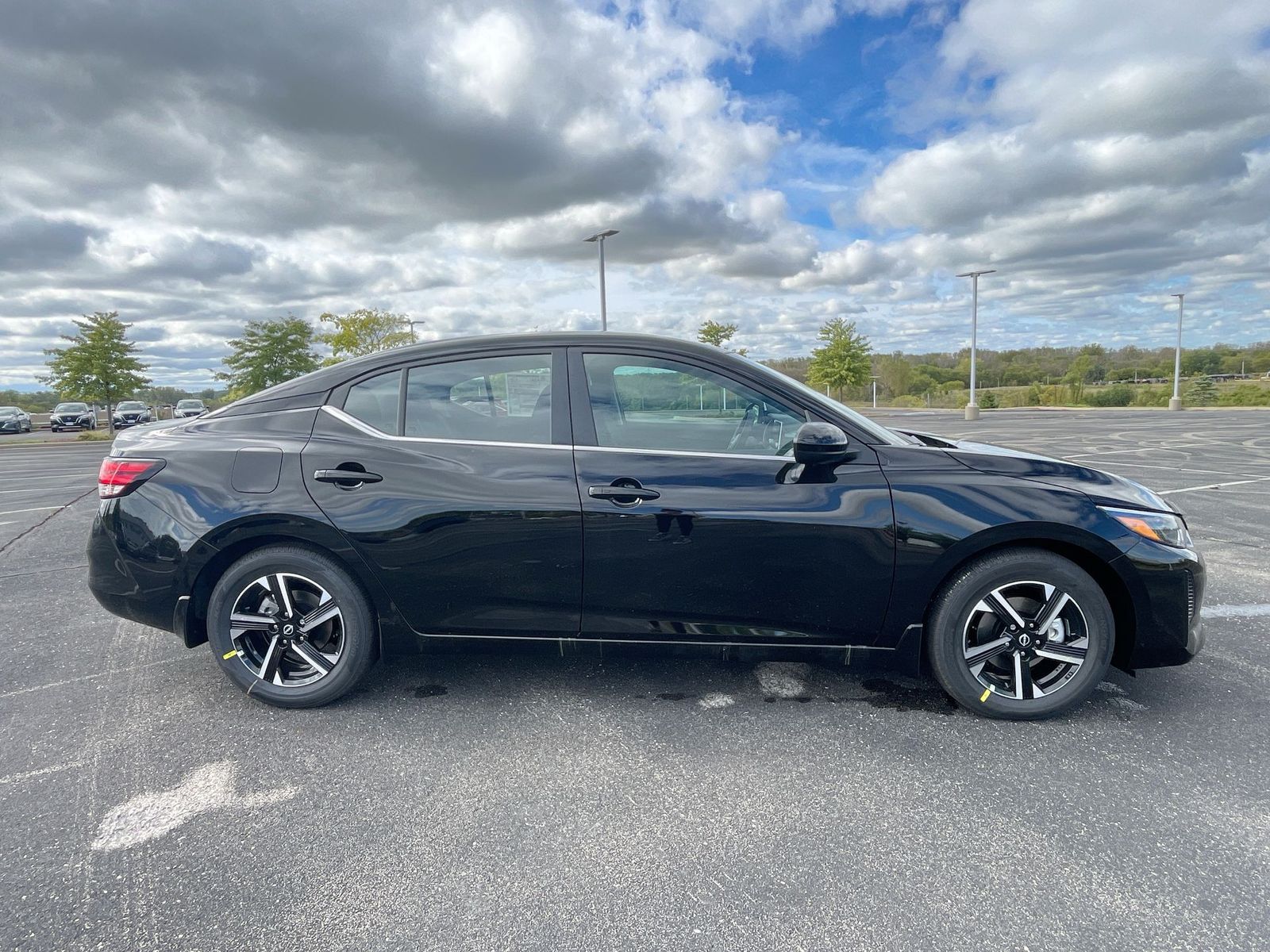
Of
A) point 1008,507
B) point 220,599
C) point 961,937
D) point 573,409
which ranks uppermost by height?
point 573,409

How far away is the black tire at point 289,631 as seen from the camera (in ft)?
10.0

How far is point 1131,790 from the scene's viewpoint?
7.98ft

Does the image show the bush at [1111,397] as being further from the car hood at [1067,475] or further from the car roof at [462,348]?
the car roof at [462,348]

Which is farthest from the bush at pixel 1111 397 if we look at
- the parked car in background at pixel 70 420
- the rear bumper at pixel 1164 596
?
the parked car in background at pixel 70 420

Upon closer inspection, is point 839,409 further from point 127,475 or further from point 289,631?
point 127,475

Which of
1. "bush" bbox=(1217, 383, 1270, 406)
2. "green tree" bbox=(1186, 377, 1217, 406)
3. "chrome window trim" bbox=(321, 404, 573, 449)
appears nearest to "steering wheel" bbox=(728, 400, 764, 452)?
"chrome window trim" bbox=(321, 404, 573, 449)

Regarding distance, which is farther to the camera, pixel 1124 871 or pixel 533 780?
pixel 533 780

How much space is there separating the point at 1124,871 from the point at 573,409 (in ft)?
7.83

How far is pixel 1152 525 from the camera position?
9.43 feet

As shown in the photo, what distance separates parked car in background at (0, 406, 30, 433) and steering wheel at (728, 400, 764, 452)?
146ft

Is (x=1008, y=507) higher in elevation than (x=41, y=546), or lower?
higher

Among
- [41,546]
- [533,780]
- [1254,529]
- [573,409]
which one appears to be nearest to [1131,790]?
[533,780]

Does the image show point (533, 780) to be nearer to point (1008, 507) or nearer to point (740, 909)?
point (740, 909)

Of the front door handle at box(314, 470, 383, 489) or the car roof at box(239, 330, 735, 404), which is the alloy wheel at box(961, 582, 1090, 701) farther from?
the front door handle at box(314, 470, 383, 489)
